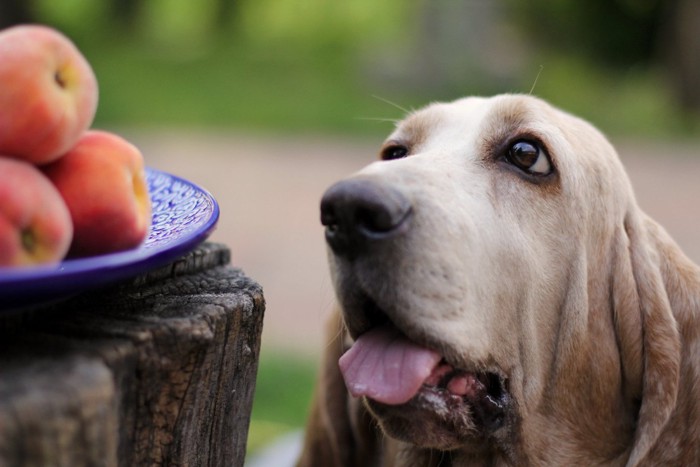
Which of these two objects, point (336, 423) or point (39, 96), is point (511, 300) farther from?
point (39, 96)

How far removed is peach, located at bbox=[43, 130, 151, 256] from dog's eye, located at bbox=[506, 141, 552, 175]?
142 cm

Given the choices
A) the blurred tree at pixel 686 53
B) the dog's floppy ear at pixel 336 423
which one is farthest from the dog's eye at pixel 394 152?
the blurred tree at pixel 686 53

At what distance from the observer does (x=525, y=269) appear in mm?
2762

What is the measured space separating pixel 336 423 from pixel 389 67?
49.6 feet

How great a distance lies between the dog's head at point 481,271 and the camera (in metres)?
2.43

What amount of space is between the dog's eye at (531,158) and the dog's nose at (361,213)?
695mm

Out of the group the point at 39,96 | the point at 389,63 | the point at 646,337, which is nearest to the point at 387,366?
the point at 646,337

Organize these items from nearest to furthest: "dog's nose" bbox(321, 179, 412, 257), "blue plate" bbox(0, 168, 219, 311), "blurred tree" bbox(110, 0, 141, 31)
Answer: "blue plate" bbox(0, 168, 219, 311) < "dog's nose" bbox(321, 179, 412, 257) < "blurred tree" bbox(110, 0, 141, 31)

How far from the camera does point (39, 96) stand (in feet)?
6.10

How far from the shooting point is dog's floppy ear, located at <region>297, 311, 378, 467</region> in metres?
3.37

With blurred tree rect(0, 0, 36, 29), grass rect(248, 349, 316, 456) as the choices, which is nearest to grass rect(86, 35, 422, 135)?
blurred tree rect(0, 0, 36, 29)

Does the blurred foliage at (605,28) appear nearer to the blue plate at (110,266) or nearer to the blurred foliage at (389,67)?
the blurred foliage at (389,67)

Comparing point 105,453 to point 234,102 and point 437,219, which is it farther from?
point 234,102

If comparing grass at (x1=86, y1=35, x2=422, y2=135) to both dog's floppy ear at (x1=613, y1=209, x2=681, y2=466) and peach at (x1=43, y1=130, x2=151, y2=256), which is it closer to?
dog's floppy ear at (x1=613, y1=209, x2=681, y2=466)
